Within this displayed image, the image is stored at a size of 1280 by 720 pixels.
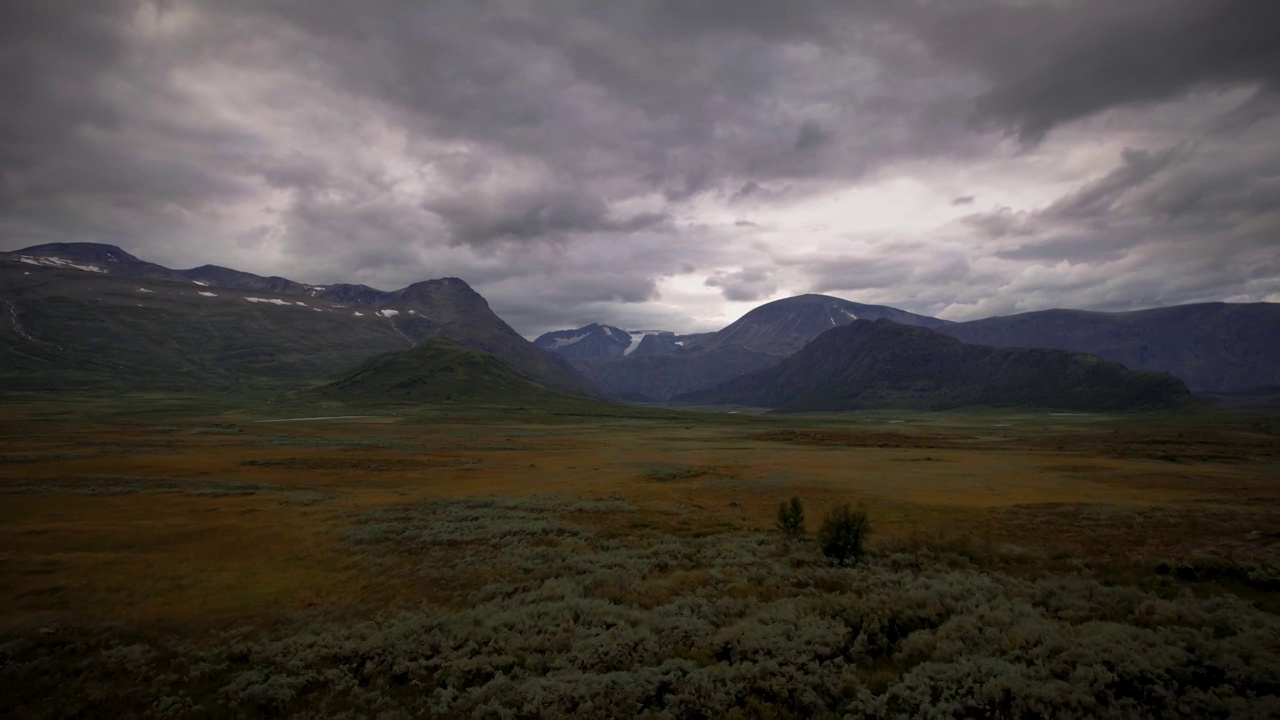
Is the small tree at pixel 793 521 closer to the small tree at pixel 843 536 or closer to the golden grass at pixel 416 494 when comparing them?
the golden grass at pixel 416 494

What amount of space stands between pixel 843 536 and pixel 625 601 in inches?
376

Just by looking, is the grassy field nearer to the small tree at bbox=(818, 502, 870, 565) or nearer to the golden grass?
the golden grass

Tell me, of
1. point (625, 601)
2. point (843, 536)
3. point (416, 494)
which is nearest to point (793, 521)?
point (843, 536)

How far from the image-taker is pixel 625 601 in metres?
17.2

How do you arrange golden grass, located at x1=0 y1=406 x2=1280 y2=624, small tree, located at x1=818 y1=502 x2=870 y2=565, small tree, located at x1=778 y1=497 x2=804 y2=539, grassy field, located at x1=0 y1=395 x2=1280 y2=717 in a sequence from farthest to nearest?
small tree, located at x1=778 y1=497 x2=804 y2=539 → small tree, located at x1=818 y1=502 x2=870 y2=565 → golden grass, located at x1=0 y1=406 x2=1280 y2=624 → grassy field, located at x1=0 y1=395 x2=1280 y2=717

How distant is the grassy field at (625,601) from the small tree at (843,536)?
0.83 meters

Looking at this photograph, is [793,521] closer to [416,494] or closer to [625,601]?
[625,601]

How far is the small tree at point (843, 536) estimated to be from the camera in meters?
21.4

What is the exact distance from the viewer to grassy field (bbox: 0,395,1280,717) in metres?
11.3

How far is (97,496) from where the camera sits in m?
33.8

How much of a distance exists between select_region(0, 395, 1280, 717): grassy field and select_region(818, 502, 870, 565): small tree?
83 cm

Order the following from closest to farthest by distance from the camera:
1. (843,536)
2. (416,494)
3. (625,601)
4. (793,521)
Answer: (625,601) < (843,536) < (793,521) < (416,494)

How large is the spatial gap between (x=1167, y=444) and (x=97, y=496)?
110530 millimetres

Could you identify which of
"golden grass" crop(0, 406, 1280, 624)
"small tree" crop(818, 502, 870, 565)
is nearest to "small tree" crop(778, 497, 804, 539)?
"golden grass" crop(0, 406, 1280, 624)
